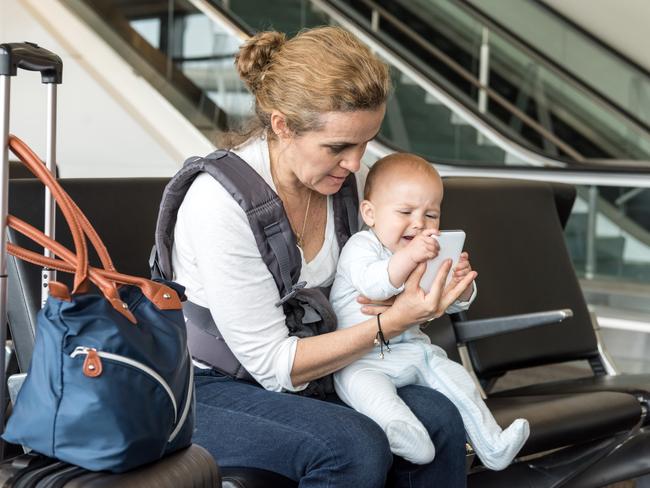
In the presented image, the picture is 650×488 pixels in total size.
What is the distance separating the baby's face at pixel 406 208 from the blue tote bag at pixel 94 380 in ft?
2.64

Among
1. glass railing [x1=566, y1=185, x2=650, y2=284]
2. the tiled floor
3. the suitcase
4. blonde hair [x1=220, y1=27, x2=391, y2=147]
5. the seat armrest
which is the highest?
blonde hair [x1=220, y1=27, x2=391, y2=147]

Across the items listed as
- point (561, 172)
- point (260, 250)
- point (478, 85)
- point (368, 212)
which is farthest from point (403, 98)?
point (260, 250)

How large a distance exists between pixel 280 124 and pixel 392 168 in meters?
0.27

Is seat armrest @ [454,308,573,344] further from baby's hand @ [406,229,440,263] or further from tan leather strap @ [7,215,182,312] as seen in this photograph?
tan leather strap @ [7,215,182,312]

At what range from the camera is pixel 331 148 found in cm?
225

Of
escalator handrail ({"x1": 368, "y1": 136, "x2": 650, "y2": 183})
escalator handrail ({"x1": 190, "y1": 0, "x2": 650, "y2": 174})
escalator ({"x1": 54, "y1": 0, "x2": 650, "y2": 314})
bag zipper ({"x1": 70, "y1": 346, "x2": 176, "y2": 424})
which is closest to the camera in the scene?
bag zipper ({"x1": 70, "y1": 346, "x2": 176, "y2": 424})

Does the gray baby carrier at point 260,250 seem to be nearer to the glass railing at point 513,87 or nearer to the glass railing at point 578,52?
the glass railing at point 513,87

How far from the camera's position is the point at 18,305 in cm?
234

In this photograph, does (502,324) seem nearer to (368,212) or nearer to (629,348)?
(368,212)

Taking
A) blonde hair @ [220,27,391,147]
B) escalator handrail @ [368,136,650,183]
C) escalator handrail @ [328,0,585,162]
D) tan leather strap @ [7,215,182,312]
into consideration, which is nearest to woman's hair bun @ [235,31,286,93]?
blonde hair @ [220,27,391,147]

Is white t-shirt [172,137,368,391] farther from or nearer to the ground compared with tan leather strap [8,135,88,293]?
nearer to the ground

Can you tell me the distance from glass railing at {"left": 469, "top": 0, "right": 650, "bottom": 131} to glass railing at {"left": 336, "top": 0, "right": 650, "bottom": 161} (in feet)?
0.72

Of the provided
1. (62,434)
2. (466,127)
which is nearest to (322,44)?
(62,434)

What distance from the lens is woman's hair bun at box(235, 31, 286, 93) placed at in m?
2.36
